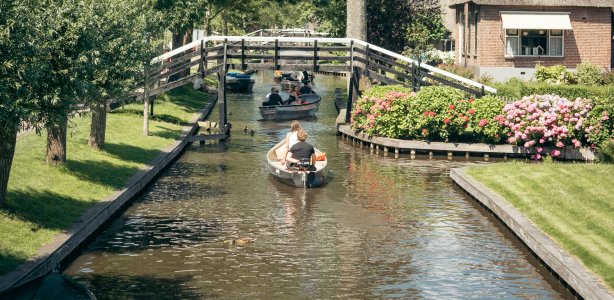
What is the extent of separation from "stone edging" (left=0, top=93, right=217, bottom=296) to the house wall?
102ft

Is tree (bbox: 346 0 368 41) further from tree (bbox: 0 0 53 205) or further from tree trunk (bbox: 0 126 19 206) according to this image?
tree (bbox: 0 0 53 205)

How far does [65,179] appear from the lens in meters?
27.9

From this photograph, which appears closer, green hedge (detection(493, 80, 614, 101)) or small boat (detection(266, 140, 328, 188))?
small boat (detection(266, 140, 328, 188))

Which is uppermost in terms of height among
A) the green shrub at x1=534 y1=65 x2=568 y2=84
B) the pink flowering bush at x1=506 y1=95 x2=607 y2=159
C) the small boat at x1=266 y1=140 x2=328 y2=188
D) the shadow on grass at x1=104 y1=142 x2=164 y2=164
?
the green shrub at x1=534 y1=65 x2=568 y2=84

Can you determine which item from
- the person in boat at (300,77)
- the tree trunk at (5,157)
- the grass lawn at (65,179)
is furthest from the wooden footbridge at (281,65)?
the person in boat at (300,77)

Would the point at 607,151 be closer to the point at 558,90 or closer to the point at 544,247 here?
the point at 544,247

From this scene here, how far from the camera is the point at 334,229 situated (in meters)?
25.9

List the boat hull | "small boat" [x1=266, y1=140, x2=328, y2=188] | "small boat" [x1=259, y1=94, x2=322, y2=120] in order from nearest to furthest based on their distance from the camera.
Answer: "small boat" [x1=266, y1=140, x2=328, y2=188], "small boat" [x1=259, y1=94, x2=322, y2=120], the boat hull

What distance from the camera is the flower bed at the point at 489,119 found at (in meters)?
37.5

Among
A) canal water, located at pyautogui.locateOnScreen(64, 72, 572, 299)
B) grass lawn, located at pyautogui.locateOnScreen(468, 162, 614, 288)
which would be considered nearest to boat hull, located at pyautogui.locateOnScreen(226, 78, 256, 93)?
canal water, located at pyautogui.locateOnScreen(64, 72, 572, 299)

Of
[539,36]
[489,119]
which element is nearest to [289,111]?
[489,119]

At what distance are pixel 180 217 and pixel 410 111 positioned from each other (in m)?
15.3

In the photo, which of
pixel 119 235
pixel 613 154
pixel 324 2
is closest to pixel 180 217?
pixel 119 235

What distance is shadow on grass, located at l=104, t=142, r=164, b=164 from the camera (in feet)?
112
